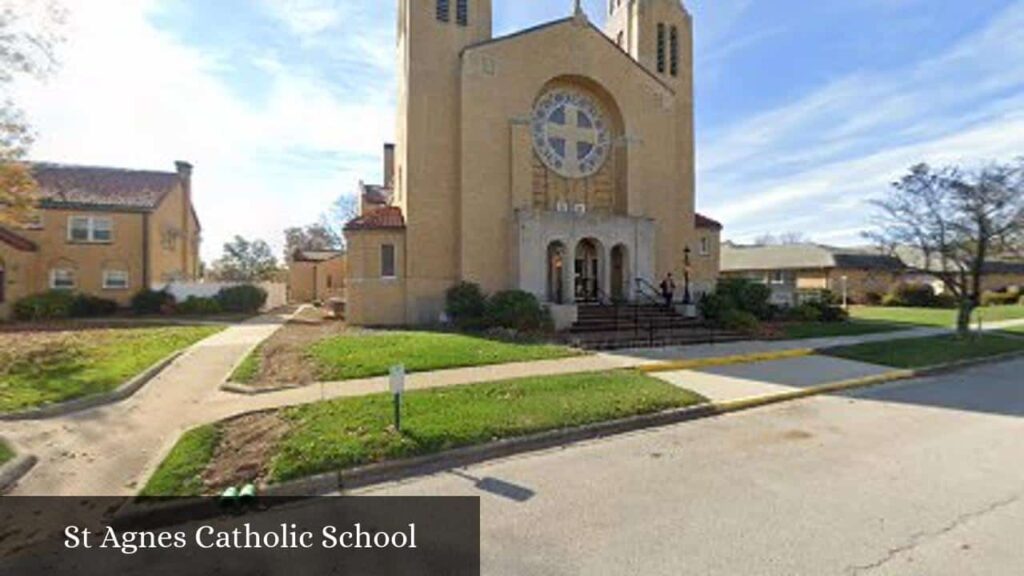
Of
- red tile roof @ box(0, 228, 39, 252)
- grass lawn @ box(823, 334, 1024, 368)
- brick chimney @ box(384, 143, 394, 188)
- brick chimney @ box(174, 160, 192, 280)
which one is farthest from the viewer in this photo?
brick chimney @ box(384, 143, 394, 188)

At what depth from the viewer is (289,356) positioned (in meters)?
13.2

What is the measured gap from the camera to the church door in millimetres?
23906

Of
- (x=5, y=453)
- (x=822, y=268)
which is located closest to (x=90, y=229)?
(x=5, y=453)

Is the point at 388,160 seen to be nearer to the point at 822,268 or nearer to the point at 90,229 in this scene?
the point at 90,229

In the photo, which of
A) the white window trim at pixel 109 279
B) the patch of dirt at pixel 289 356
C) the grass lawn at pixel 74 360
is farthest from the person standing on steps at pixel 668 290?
the white window trim at pixel 109 279

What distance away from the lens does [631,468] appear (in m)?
6.49

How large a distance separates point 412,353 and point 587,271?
1299 centimetres

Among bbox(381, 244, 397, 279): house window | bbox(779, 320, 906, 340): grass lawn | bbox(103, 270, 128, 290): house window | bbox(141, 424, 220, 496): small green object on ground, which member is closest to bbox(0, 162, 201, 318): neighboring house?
bbox(103, 270, 128, 290): house window

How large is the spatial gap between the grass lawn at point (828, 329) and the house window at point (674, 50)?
1316 centimetres

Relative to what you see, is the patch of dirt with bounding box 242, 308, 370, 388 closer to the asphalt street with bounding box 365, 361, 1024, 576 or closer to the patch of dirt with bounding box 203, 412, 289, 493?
the patch of dirt with bounding box 203, 412, 289, 493

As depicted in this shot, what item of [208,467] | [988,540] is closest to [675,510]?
[988,540]

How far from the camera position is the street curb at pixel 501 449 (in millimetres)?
5918

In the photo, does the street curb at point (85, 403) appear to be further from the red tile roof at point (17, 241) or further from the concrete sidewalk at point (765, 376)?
the red tile roof at point (17, 241)

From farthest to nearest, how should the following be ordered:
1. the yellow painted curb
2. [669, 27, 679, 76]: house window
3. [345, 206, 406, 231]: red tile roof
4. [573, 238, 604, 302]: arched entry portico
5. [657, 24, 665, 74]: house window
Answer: [669, 27, 679, 76]: house window < [657, 24, 665, 74]: house window < [573, 238, 604, 302]: arched entry portico < [345, 206, 406, 231]: red tile roof < the yellow painted curb
